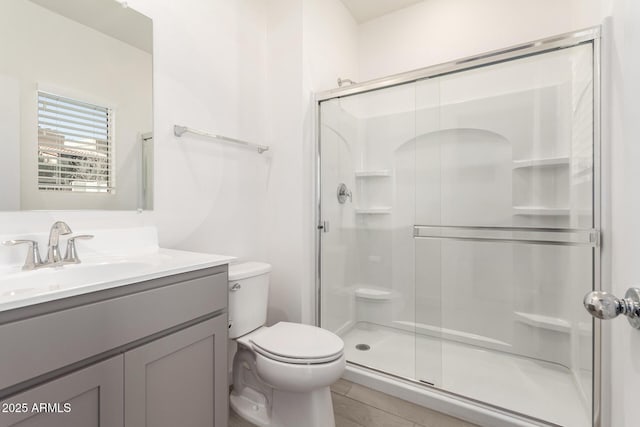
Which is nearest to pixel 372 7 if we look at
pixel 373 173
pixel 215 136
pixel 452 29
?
pixel 452 29

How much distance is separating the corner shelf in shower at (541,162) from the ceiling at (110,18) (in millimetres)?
2257

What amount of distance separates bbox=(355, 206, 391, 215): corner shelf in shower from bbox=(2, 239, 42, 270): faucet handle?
6.19ft

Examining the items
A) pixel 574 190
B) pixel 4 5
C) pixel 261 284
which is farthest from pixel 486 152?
pixel 4 5

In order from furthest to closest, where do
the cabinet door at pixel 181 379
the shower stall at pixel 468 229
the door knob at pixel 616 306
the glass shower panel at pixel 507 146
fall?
the glass shower panel at pixel 507 146
the shower stall at pixel 468 229
the cabinet door at pixel 181 379
the door knob at pixel 616 306

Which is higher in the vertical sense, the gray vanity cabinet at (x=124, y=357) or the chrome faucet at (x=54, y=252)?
the chrome faucet at (x=54, y=252)

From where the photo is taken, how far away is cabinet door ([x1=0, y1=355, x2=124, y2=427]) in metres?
0.64

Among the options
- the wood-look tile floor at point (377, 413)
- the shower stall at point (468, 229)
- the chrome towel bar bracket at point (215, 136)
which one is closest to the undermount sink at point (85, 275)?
the chrome towel bar bracket at point (215, 136)

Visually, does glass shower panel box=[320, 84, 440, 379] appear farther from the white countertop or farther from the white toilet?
the white countertop

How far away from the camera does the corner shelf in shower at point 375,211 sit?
2.39 meters

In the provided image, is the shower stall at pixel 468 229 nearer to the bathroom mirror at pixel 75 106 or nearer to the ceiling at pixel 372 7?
the ceiling at pixel 372 7

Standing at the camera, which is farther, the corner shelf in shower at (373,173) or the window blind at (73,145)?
the corner shelf in shower at (373,173)

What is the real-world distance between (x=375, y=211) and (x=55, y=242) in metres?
1.96

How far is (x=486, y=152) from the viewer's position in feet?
6.81

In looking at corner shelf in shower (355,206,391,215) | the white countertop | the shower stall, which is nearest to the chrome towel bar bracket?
the shower stall
